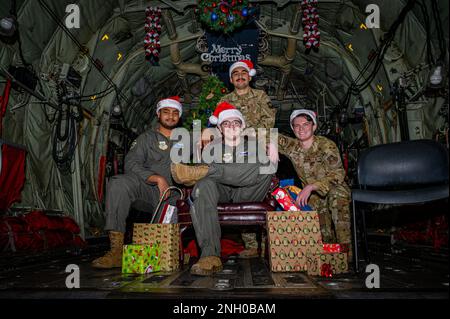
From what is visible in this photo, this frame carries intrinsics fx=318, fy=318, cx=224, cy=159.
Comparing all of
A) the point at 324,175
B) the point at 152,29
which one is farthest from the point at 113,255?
the point at 152,29

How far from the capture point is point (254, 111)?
14.8ft

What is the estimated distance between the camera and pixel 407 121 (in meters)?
6.68

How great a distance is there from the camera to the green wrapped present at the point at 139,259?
2773 mm

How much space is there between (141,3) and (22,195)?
5.38 m

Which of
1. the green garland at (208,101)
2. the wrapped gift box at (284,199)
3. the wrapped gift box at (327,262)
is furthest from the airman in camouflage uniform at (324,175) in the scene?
the green garland at (208,101)

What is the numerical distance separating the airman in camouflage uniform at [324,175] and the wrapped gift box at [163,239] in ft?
4.94

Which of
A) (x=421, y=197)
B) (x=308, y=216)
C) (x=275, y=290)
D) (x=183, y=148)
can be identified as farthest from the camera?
(x=183, y=148)

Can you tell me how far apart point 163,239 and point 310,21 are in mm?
7121

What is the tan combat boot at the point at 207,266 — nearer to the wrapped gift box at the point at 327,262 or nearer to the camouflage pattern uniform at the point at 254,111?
the wrapped gift box at the point at 327,262

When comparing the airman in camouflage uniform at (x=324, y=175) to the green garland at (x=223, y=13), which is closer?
the airman in camouflage uniform at (x=324, y=175)

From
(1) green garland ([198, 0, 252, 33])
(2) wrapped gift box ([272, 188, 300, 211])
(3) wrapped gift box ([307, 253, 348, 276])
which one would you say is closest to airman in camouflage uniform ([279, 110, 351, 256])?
(2) wrapped gift box ([272, 188, 300, 211])

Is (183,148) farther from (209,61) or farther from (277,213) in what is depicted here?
(209,61)

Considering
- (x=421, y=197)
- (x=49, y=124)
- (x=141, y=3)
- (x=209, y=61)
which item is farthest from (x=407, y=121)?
(x=49, y=124)

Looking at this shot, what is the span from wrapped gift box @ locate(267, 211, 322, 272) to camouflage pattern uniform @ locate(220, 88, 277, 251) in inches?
56.0
